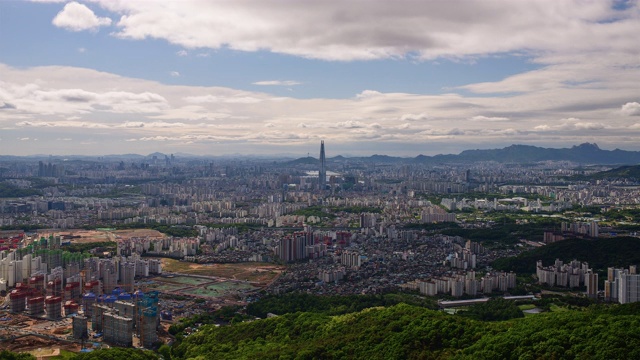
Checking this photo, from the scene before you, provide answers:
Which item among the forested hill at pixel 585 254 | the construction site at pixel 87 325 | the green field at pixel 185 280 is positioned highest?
the forested hill at pixel 585 254

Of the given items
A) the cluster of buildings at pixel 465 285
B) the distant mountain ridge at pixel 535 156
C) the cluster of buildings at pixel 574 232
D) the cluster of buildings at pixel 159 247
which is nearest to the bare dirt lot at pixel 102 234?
the cluster of buildings at pixel 159 247

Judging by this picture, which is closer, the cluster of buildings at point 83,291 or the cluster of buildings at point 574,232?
the cluster of buildings at point 83,291

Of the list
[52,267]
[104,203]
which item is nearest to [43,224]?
[104,203]

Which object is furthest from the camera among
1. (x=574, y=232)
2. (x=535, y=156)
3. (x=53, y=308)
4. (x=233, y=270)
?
(x=535, y=156)

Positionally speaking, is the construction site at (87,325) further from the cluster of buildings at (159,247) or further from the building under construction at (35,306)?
the cluster of buildings at (159,247)

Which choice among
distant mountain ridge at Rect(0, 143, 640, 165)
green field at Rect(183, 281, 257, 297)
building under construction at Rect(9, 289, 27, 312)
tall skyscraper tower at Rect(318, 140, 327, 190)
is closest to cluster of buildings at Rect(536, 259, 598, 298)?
green field at Rect(183, 281, 257, 297)

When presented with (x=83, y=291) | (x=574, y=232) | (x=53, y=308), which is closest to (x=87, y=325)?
(x=53, y=308)

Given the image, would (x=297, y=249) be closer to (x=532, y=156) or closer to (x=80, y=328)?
(x=80, y=328)

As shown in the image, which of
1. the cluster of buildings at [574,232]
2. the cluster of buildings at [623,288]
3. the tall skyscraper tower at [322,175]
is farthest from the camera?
the tall skyscraper tower at [322,175]
